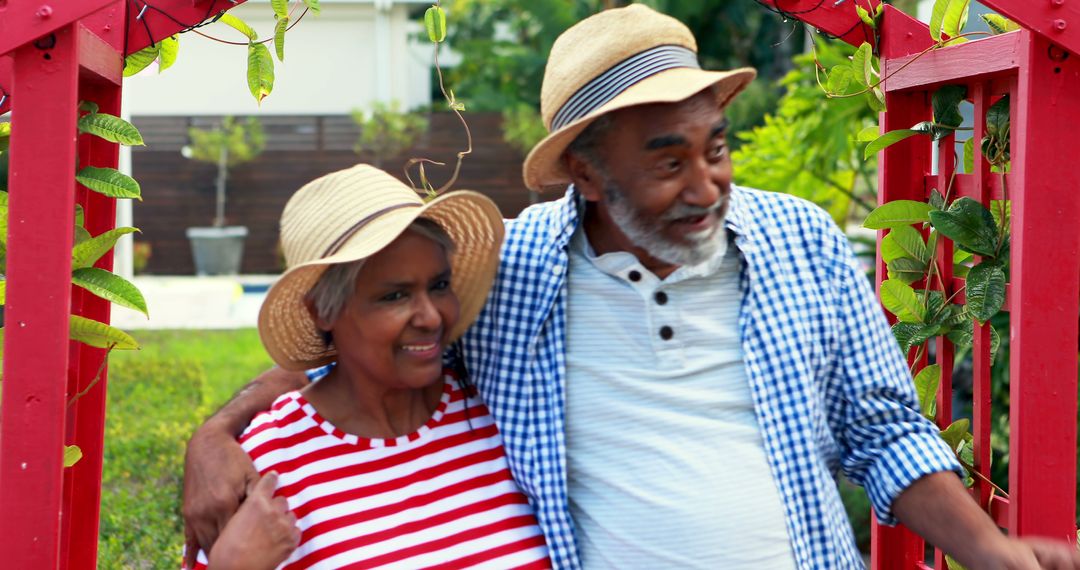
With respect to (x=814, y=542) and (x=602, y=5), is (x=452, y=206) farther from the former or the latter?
(x=602, y=5)

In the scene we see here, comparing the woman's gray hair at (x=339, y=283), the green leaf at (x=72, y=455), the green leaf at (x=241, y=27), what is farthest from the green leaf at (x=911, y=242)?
the green leaf at (x=72, y=455)

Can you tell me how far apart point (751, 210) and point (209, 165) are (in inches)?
654

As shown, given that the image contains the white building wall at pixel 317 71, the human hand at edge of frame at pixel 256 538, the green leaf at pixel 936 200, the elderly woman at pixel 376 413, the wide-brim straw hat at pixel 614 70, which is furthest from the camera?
the white building wall at pixel 317 71

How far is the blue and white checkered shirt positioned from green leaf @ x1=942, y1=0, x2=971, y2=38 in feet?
2.16

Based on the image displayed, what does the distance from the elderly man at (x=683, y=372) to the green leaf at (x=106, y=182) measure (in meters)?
0.49

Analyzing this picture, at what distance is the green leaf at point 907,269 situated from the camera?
2.92 metres

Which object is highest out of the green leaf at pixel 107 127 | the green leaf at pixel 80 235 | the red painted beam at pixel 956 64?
the red painted beam at pixel 956 64

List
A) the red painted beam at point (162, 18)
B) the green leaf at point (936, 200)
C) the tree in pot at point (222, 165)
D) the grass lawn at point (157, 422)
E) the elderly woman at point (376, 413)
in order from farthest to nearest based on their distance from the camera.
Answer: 1. the tree in pot at point (222, 165)
2. the grass lawn at point (157, 422)
3. the green leaf at point (936, 200)
4. the red painted beam at point (162, 18)
5. the elderly woman at point (376, 413)

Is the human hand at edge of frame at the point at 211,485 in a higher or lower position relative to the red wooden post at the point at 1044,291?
lower

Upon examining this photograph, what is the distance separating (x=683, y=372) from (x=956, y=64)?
997mm

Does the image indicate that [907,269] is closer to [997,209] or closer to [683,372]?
[997,209]

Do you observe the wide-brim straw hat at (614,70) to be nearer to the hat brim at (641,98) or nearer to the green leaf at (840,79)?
the hat brim at (641,98)

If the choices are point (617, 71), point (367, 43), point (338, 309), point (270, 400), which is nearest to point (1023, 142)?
point (617, 71)

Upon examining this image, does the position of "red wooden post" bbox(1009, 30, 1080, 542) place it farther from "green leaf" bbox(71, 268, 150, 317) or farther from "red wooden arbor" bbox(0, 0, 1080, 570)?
"green leaf" bbox(71, 268, 150, 317)
